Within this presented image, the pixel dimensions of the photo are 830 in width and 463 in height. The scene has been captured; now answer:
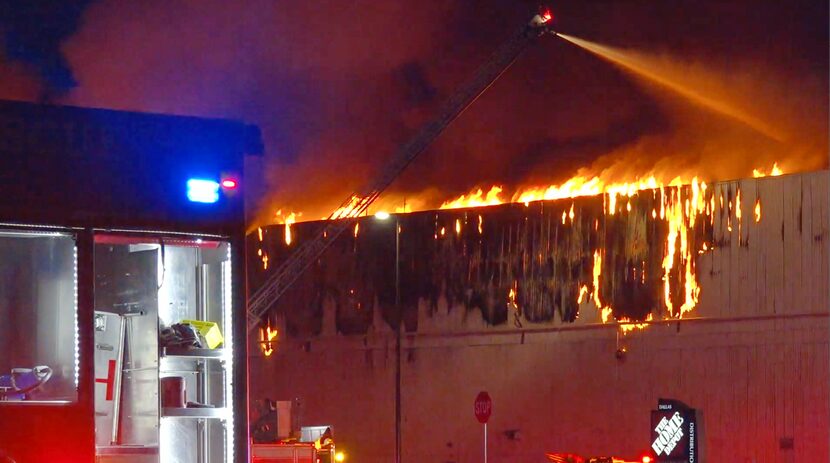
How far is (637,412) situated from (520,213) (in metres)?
5.19

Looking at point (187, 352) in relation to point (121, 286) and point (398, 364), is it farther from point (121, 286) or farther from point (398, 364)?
point (398, 364)

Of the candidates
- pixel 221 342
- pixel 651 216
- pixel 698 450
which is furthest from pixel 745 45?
pixel 221 342

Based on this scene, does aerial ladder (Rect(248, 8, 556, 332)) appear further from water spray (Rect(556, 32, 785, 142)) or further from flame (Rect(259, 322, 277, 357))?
flame (Rect(259, 322, 277, 357))

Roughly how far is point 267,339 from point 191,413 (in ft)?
80.9

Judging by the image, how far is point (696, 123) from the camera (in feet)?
95.2

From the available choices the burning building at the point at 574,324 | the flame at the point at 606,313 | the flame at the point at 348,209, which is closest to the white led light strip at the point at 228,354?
the burning building at the point at 574,324

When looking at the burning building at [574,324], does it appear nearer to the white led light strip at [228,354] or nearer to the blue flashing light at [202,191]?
the white led light strip at [228,354]

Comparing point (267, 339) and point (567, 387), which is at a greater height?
point (267, 339)

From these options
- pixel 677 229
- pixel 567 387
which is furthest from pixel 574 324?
pixel 677 229

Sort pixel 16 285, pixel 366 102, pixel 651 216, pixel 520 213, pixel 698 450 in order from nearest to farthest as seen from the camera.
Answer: pixel 16 285, pixel 698 450, pixel 651 216, pixel 520 213, pixel 366 102

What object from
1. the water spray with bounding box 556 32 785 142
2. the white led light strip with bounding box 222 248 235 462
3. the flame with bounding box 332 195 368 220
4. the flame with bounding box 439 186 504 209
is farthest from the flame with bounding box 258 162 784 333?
the white led light strip with bounding box 222 248 235 462

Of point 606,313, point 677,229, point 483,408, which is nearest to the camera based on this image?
point 483,408

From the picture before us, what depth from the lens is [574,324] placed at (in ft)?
83.3

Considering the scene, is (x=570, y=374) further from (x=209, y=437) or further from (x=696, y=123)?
(x=209, y=437)
